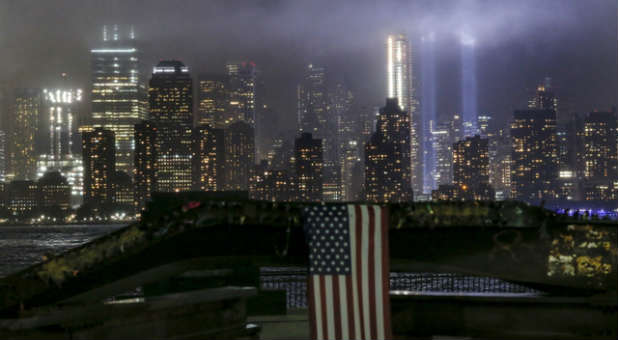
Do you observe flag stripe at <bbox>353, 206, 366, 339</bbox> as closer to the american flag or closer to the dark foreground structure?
the american flag

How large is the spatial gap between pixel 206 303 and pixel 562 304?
15.1 ft

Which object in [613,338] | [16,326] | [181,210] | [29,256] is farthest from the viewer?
[29,256]

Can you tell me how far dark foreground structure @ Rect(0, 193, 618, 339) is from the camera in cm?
893

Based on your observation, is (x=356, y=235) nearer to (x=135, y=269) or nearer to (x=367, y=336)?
(x=367, y=336)

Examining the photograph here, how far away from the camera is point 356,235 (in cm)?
834

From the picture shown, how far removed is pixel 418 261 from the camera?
8992 mm

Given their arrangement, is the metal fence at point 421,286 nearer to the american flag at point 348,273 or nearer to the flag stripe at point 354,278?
the american flag at point 348,273

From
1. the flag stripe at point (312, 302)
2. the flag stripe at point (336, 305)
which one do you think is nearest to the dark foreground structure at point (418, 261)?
the flag stripe at point (312, 302)

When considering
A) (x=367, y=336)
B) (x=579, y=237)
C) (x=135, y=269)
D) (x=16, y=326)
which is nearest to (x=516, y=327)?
(x=579, y=237)

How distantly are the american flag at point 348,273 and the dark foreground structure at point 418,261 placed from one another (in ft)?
1.76

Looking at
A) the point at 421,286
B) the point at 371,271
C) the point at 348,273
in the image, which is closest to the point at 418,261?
the point at 371,271

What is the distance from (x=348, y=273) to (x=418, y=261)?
1.16 metres

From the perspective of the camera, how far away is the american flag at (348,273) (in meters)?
8.33

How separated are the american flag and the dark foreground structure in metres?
0.54
